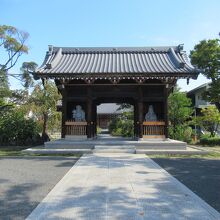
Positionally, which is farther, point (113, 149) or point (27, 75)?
point (27, 75)

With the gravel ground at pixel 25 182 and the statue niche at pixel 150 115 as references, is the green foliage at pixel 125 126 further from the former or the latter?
the gravel ground at pixel 25 182

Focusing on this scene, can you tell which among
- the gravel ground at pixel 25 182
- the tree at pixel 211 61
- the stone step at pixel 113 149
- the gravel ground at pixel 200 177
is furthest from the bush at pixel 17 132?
the tree at pixel 211 61

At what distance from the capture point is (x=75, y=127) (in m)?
15.8

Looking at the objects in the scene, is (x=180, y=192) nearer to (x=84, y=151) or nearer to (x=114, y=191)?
(x=114, y=191)

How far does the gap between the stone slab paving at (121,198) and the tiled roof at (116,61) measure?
7383mm

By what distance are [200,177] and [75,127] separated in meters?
8.94

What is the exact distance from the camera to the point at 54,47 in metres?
19.5

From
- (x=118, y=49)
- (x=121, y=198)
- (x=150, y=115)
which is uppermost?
(x=118, y=49)

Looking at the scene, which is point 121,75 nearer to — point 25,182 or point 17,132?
point 17,132

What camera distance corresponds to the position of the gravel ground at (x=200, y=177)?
6.19m

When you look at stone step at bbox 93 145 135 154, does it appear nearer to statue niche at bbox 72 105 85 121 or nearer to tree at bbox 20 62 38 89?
statue niche at bbox 72 105 85 121

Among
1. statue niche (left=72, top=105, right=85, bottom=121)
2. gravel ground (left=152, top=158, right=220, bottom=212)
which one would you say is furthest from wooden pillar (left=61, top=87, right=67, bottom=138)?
gravel ground (left=152, top=158, right=220, bottom=212)

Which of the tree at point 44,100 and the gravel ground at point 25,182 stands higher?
the tree at point 44,100

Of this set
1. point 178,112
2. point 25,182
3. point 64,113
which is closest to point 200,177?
point 25,182
